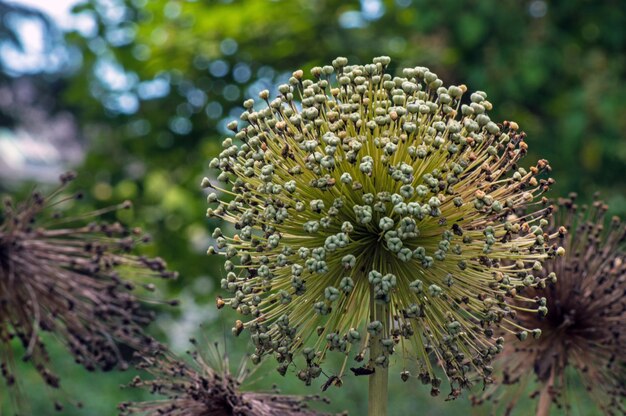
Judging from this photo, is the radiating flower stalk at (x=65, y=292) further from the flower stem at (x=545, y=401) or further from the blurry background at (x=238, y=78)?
the blurry background at (x=238, y=78)

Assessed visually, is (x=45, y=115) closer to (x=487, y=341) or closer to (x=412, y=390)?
(x=412, y=390)

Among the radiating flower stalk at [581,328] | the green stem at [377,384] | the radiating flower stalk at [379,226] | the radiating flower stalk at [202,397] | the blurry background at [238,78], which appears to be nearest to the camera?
the radiating flower stalk at [379,226]

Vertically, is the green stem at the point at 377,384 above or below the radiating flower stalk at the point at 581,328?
below

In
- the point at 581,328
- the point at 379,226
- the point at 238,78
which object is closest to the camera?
the point at 379,226

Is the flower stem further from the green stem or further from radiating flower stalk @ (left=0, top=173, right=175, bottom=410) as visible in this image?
radiating flower stalk @ (left=0, top=173, right=175, bottom=410)

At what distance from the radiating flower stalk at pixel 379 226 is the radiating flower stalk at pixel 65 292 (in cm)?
81

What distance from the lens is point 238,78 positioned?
6.36 m

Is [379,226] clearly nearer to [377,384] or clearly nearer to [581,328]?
[377,384]

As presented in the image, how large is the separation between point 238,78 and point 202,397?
393 centimetres

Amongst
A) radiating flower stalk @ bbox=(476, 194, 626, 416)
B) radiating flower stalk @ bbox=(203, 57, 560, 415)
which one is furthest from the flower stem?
radiating flower stalk @ bbox=(203, 57, 560, 415)

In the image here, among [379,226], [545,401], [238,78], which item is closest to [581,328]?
[545,401]

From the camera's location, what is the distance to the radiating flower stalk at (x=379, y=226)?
2363mm

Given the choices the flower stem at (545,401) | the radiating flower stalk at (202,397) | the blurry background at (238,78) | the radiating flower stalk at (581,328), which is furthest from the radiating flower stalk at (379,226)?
the blurry background at (238,78)

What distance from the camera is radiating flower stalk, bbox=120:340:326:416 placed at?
2.79 metres
